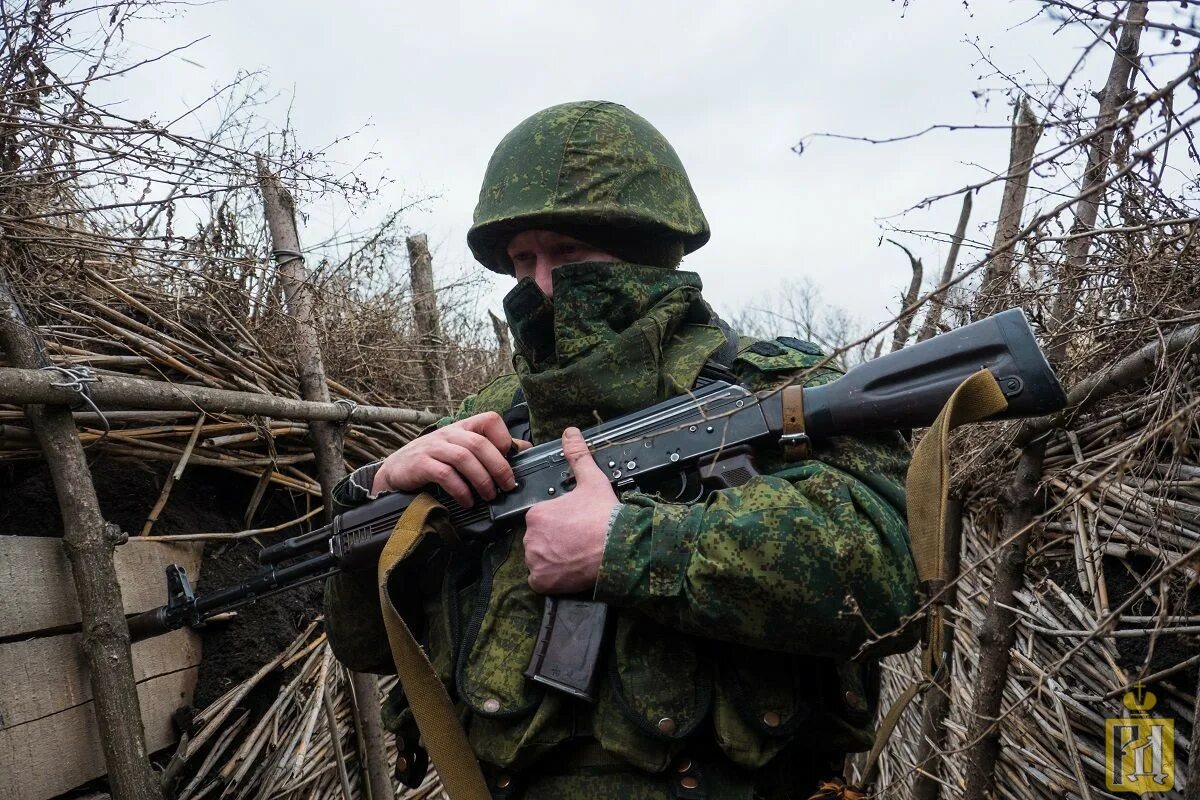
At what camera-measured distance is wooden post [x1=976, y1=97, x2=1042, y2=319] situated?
3.95 ft

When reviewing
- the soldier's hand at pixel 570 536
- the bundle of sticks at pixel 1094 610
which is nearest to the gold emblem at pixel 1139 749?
the bundle of sticks at pixel 1094 610

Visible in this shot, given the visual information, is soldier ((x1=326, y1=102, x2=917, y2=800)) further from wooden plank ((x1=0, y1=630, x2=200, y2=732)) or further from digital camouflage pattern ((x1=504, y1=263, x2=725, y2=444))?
wooden plank ((x1=0, y1=630, x2=200, y2=732))

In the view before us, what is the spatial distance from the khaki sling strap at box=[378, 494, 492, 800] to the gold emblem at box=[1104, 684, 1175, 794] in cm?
149

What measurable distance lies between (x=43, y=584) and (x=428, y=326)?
3.84 m

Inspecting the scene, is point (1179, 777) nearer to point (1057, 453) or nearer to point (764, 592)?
point (1057, 453)

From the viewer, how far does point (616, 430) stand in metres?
2.05

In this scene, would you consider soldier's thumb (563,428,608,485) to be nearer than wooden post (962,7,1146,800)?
Yes

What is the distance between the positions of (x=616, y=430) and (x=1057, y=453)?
4.34 feet

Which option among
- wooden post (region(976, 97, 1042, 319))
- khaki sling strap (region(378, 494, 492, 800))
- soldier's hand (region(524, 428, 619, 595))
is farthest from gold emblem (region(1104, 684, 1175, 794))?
khaki sling strap (region(378, 494, 492, 800))

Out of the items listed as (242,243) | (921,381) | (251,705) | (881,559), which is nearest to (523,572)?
(881,559)

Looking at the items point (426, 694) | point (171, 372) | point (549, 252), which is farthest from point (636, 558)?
point (171, 372)

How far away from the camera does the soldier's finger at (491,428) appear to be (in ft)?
7.14

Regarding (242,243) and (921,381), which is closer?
(921,381)

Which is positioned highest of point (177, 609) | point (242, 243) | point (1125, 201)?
point (242, 243)
